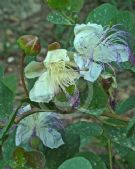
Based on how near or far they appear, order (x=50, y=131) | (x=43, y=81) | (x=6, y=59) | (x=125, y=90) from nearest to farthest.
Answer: (x=43, y=81)
(x=50, y=131)
(x=125, y=90)
(x=6, y=59)

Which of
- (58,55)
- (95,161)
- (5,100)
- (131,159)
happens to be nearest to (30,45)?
(58,55)

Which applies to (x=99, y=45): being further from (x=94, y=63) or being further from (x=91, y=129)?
(x=91, y=129)

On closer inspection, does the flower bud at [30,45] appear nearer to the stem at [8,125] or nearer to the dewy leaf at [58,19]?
the stem at [8,125]

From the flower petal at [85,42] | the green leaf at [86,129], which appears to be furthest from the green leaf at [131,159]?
the flower petal at [85,42]

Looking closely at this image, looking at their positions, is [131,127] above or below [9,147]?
above

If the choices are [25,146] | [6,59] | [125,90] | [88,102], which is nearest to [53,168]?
[25,146]

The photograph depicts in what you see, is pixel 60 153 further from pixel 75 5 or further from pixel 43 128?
pixel 75 5
